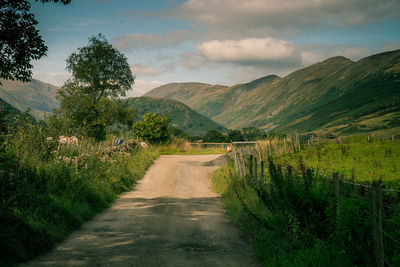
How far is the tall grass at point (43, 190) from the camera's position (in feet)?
18.4

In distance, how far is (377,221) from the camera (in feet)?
14.4


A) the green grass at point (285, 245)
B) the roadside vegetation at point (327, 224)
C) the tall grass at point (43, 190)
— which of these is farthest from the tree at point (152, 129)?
the green grass at point (285, 245)

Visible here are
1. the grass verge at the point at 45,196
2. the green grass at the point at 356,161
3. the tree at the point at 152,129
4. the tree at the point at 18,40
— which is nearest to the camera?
the grass verge at the point at 45,196

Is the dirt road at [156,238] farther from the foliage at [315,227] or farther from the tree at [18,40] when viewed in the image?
the tree at [18,40]

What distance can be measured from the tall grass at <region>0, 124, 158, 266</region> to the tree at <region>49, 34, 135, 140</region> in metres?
23.7

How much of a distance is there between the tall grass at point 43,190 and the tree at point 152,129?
20381 millimetres

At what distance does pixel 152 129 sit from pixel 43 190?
2737 centimetres

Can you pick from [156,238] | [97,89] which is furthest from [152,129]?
[156,238]

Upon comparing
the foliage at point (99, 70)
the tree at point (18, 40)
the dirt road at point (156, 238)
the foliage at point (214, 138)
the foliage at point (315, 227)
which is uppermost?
the foliage at point (99, 70)

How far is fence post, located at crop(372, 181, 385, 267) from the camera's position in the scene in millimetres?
4266

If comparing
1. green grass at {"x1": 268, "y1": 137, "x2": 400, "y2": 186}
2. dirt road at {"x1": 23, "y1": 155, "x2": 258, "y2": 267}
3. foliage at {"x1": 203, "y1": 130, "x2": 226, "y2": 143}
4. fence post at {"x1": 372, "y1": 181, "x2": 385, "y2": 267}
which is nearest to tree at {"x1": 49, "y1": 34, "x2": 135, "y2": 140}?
green grass at {"x1": 268, "y1": 137, "x2": 400, "y2": 186}

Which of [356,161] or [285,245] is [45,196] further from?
[356,161]

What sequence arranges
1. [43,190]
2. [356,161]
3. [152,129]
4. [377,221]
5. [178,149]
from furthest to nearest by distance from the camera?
1. [178,149]
2. [152,129]
3. [356,161]
4. [43,190]
5. [377,221]

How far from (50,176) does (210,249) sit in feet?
17.6
